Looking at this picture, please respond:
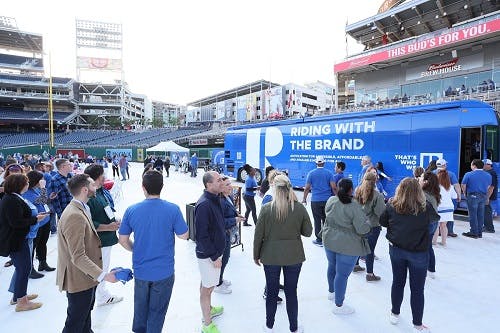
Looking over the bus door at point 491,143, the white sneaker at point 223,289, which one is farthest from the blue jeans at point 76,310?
the bus door at point 491,143

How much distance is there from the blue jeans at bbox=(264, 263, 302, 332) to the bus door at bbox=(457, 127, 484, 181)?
735 cm

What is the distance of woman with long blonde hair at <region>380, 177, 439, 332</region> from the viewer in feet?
10.3

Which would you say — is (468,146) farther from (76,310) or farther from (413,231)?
(76,310)

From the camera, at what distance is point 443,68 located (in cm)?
2311

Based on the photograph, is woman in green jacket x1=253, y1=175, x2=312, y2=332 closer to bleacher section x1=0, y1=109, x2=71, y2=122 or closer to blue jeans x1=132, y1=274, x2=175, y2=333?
blue jeans x1=132, y1=274, x2=175, y2=333

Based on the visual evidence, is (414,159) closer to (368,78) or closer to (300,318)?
(300,318)

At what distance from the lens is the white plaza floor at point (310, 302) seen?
3.46m

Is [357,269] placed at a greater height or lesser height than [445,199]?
lesser

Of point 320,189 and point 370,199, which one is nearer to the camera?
point 370,199

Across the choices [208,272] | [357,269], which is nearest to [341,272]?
[357,269]

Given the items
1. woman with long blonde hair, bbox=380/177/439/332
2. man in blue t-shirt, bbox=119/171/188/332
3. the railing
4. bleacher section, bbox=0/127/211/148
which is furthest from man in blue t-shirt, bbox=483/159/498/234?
bleacher section, bbox=0/127/211/148

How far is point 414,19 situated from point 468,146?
22903 millimetres

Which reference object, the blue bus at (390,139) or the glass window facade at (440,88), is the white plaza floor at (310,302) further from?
the glass window facade at (440,88)

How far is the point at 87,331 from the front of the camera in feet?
9.59
